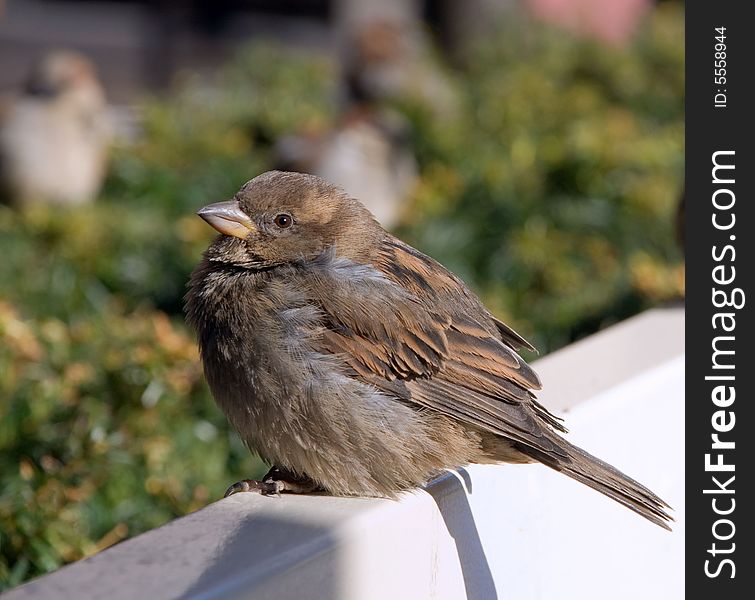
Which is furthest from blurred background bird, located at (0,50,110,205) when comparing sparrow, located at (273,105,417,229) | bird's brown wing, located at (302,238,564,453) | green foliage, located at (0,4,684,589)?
bird's brown wing, located at (302,238,564,453)

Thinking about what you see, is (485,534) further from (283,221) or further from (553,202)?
(553,202)

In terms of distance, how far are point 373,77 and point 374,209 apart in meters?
2.27

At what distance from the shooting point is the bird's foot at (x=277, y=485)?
3273 mm

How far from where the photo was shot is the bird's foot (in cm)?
327

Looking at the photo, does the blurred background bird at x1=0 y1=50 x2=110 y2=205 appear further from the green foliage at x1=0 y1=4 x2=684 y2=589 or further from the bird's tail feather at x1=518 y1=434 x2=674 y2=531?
the bird's tail feather at x1=518 y1=434 x2=674 y2=531

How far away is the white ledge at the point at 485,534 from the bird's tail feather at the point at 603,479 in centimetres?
30

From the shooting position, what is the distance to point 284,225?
3.58 meters

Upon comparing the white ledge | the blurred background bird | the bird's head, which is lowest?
the white ledge

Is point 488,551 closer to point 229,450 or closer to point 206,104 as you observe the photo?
point 229,450

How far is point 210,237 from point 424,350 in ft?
13.6
